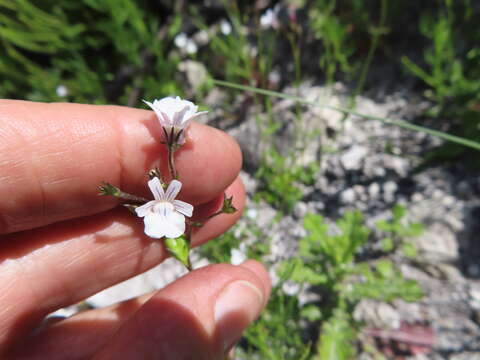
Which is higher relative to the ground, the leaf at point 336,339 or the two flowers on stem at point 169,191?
the two flowers on stem at point 169,191

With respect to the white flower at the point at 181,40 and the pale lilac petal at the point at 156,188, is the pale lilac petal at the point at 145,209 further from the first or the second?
the white flower at the point at 181,40

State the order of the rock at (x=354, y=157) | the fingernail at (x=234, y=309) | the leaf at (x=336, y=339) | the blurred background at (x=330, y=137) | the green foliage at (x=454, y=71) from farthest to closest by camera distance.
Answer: the rock at (x=354, y=157)
the green foliage at (x=454, y=71)
the blurred background at (x=330, y=137)
the leaf at (x=336, y=339)
the fingernail at (x=234, y=309)

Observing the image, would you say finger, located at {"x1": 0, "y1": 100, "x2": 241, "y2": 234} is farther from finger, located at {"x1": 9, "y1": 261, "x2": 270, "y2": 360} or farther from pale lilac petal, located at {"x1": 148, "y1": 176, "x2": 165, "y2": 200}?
finger, located at {"x1": 9, "y1": 261, "x2": 270, "y2": 360}

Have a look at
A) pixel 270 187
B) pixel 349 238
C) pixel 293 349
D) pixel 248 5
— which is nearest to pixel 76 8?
pixel 248 5

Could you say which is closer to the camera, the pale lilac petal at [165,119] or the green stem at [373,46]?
the pale lilac petal at [165,119]

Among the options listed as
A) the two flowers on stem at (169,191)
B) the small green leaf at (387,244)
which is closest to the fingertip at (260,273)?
the two flowers on stem at (169,191)

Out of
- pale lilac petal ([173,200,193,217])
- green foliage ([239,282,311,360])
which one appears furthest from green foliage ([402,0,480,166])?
pale lilac petal ([173,200,193,217])
